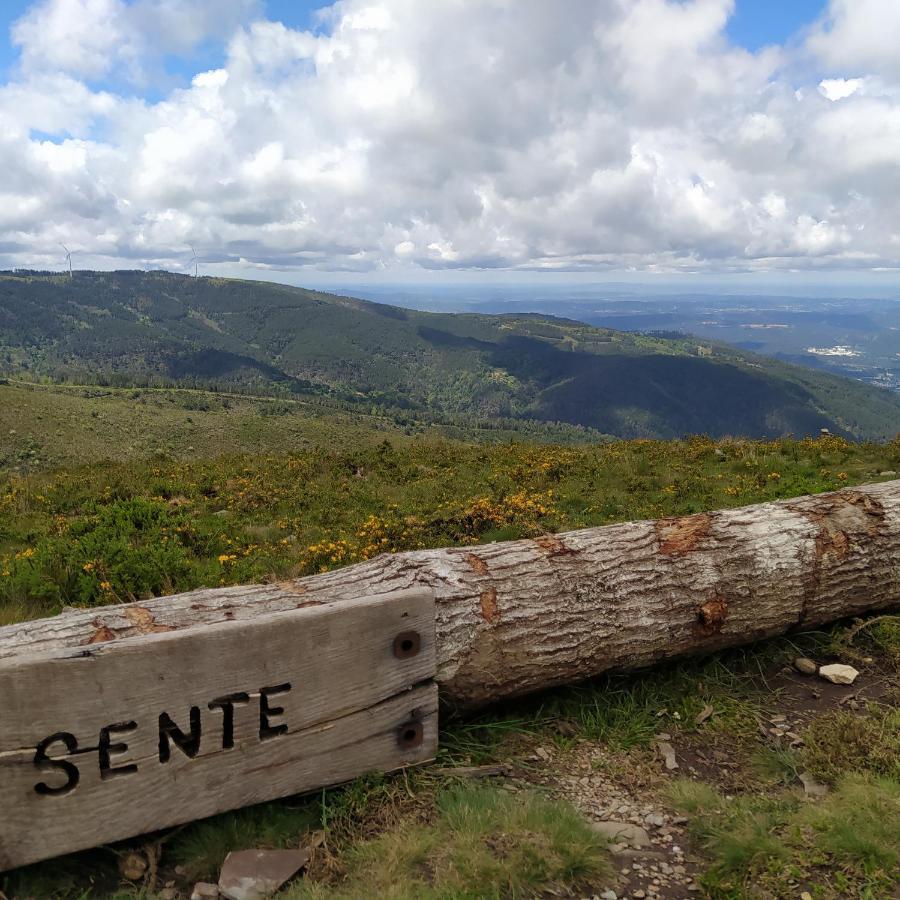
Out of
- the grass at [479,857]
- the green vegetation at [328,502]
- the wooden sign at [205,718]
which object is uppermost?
the wooden sign at [205,718]

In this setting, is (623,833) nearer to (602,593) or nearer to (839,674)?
(602,593)

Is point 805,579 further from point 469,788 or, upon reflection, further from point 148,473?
point 148,473

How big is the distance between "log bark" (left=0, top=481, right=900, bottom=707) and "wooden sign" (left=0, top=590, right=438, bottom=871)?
45 cm

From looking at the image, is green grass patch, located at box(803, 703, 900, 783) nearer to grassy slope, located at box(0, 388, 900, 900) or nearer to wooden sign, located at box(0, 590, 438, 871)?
grassy slope, located at box(0, 388, 900, 900)

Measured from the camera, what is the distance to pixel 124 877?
313cm

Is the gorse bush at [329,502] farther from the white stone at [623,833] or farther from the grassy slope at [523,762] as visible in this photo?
the white stone at [623,833]

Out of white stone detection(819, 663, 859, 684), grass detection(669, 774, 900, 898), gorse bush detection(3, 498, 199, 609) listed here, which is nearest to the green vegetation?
gorse bush detection(3, 498, 199, 609)

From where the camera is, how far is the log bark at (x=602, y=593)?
4.08 m

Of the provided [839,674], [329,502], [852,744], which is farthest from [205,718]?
[329,502]

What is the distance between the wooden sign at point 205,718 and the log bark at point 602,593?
0.45 meters

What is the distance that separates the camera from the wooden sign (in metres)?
3.00

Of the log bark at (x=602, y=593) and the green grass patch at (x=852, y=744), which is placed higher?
the log bark at (x=602, y=593)

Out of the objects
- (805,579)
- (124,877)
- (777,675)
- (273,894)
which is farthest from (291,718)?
(805,579)

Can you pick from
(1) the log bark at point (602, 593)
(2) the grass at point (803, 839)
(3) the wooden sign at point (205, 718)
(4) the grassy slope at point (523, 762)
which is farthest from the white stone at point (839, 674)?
(3) the wooden sign at point (205, 718)
